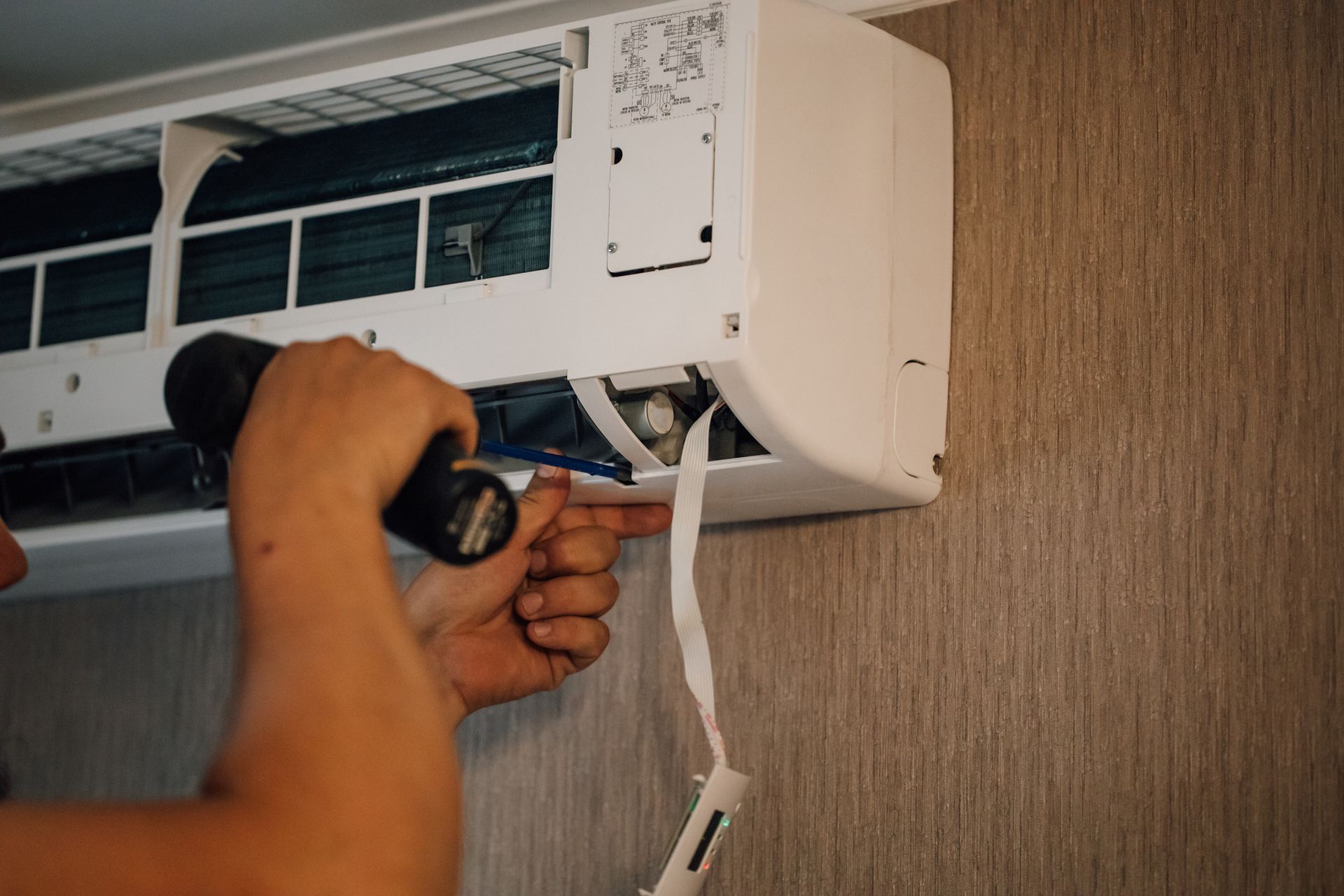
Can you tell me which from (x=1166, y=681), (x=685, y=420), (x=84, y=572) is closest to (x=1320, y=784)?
(x=1166, y=681)

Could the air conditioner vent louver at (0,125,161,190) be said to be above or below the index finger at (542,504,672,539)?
above

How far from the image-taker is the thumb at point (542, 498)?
1.13 metres

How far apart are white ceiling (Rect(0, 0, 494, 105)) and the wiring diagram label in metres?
0.51

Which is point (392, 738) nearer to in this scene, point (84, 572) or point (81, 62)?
point (84, 572)

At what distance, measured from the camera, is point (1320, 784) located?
3.34 ft

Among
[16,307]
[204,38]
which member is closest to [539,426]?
[16,307]

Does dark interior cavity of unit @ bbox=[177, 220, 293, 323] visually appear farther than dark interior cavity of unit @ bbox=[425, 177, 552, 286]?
Yes

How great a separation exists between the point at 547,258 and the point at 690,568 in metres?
0.30

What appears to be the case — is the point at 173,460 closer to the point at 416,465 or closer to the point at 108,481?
the point at 108,481

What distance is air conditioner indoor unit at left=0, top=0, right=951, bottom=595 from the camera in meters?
1.00

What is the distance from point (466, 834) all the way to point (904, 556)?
0.60 metres

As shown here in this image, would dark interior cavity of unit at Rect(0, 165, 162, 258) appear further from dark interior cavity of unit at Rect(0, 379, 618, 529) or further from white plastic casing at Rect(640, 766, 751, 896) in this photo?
white plastic casing at Rect(640, 766, 751, 896)

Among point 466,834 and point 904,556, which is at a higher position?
point 904,556

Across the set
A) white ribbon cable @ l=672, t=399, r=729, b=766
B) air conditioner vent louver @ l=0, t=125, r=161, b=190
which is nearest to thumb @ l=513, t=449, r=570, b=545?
white ribbon cable @ l=672, t=399, r=729, b=766
